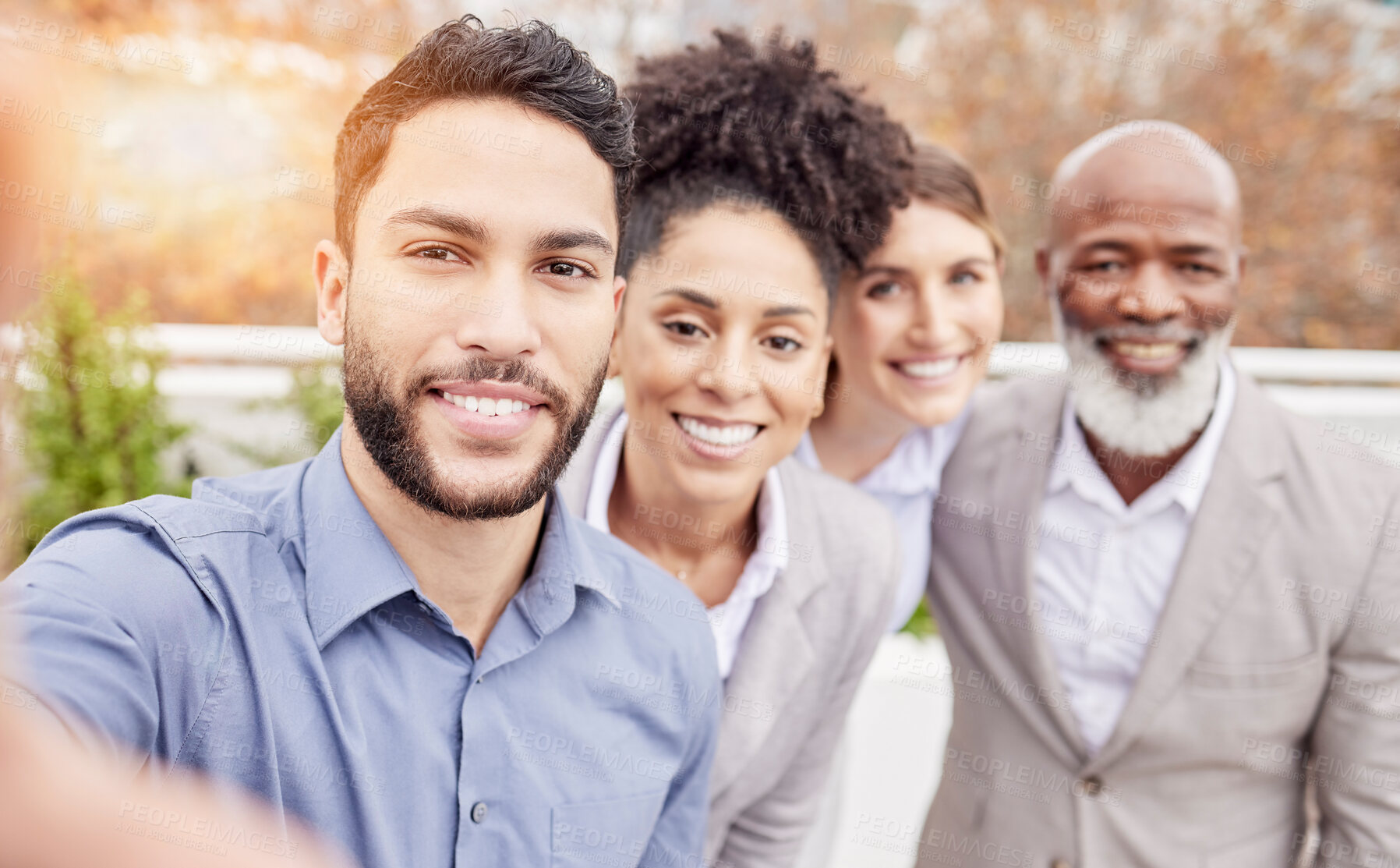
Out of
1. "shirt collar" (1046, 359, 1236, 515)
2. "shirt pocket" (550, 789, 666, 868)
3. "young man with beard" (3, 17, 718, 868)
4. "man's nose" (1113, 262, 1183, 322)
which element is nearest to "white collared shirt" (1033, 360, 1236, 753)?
"shirt collar" (1046, 359, 1236, 515)

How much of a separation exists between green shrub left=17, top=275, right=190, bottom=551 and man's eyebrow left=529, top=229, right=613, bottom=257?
10.2 feet

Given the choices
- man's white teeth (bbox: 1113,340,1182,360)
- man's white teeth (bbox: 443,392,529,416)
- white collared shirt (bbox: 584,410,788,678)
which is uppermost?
man's white teeth (bbox: 1113,340,1182,360)

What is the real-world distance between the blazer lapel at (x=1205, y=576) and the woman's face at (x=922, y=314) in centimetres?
67

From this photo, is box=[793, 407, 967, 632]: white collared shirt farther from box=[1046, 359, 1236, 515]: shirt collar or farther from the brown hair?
the brown hair

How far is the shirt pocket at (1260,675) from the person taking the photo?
2.34 metres

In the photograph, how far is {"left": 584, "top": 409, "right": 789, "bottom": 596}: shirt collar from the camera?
7.43 feet

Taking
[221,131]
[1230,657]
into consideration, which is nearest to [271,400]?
[221,131]

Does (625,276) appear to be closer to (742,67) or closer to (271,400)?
(742,67)

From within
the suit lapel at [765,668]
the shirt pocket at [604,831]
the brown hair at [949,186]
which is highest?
the brown hair at [949,186]

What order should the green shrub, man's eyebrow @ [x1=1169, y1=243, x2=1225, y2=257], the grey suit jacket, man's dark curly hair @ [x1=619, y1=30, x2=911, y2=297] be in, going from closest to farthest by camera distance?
man's dark curly hair @ [x1=619, y1=30, x2=911, y2=297] < the grey suit jacket < man's eyebrow @ [x1=1169, y1=243, x2=1225, y2=257] < the green shrub

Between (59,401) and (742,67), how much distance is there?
→ 318 centimetres

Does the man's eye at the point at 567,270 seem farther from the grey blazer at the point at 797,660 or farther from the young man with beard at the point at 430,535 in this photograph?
the grey blazer at the point at 797,660

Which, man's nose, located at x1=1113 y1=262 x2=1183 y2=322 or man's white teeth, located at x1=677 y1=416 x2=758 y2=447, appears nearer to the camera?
man's white teeth, located at x1=677 y1=416 x2=758 y2=447

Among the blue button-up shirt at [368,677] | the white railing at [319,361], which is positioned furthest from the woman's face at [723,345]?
the white railing at [319,361]
